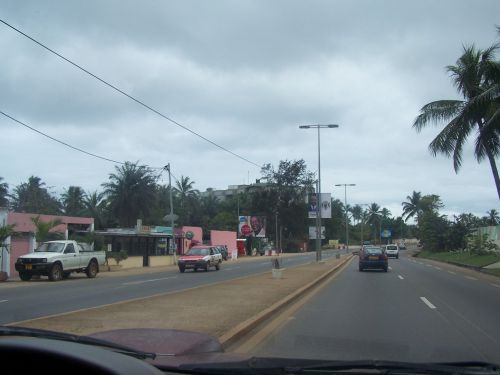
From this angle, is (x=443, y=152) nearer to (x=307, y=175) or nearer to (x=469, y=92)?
(x=469, y=92)

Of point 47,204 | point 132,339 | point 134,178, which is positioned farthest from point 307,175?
point 132,339

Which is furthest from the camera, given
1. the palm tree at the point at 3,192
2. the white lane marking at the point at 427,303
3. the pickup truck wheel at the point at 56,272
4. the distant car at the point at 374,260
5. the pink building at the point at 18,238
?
the palm tree at the point at 3,192

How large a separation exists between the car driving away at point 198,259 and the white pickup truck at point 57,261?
5.80m

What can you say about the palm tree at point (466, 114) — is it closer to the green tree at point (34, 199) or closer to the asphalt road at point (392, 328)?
the asphalt road at point (392, 328)

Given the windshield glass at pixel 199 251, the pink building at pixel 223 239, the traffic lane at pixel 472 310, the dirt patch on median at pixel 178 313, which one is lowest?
the traffic lane at pixel 472 310

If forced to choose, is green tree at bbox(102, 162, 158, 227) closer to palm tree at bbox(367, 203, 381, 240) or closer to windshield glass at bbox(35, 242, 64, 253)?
windshield glass at bbox(35, 242, 64, 253)

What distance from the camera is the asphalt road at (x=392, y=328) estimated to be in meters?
8.06

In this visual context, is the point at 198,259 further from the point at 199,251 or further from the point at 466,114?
the point at 466,114

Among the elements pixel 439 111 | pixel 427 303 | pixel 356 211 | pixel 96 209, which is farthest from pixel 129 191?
pixel 356 211

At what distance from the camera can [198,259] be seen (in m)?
34.0

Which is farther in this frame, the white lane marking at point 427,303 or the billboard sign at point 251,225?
the billboard sign at point 251,225

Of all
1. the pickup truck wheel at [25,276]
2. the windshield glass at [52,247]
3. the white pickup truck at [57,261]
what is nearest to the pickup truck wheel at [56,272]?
the white pickup truck at [57,261]

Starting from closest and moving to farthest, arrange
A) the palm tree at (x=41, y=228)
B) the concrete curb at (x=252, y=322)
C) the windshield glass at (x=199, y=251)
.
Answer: the concrete curb at (x=252, y=322) → the palm tree at (x=41, y=228) → the windshield glass at (x=199, y=251)

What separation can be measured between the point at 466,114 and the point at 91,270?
2043cm
